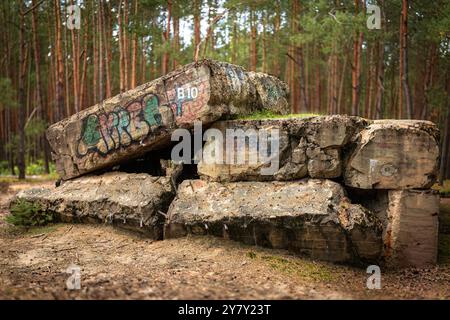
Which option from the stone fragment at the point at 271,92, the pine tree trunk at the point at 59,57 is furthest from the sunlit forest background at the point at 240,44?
the stone fragment at the point at 271,92

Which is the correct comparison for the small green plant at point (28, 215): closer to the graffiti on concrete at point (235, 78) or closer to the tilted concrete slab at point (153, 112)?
the tilted concrete slab at point (153, 112)

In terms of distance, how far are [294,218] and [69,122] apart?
18.8ft

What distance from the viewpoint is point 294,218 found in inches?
263

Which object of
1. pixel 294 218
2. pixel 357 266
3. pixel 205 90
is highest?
pixel 205 90

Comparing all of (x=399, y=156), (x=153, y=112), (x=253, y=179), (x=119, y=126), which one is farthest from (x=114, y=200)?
(x=399, y=156)

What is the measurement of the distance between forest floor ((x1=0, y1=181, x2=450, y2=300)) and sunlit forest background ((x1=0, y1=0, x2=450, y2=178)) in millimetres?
7275

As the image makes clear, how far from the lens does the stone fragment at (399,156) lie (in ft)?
22.0

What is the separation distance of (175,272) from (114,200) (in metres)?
2.72

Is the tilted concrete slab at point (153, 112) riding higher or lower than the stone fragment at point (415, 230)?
higher

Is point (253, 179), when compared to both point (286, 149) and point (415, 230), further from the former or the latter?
point (415, 230)

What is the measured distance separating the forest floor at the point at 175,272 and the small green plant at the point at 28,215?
444 mm

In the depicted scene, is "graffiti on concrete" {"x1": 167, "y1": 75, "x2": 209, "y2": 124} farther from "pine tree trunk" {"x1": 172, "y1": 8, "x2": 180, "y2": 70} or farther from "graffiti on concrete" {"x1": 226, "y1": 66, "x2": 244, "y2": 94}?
"pine tree trunk" {"x1": 172, "y1": 8, "x2": 180, "y2": 70}

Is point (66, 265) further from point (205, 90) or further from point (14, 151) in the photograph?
point (14, 151)

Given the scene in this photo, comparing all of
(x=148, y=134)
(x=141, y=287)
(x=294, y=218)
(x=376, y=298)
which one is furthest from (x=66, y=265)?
(x=376, y=298)
